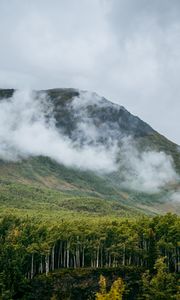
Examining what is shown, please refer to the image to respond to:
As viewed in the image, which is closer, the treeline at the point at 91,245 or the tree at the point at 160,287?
the tree at the point at 160,287

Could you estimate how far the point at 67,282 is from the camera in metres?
137

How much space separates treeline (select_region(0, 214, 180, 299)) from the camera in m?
144

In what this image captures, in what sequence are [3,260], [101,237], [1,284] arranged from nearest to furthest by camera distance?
1. [1,284]
2. [3,260]
3. [101,237]

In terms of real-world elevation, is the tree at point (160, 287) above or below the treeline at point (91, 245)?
below

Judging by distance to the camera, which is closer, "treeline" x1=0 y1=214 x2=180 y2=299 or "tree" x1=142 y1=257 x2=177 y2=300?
"tree" x1=142 y1=257 x2=177 y2=300

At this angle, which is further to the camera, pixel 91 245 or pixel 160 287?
pixel 91 245

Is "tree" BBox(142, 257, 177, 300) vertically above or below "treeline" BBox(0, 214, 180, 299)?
below

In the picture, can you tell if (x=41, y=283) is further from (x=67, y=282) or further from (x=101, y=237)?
(x=101, y=237)

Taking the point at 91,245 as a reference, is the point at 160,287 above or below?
below

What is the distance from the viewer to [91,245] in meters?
152

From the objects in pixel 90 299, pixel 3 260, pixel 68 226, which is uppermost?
pixel 68 226

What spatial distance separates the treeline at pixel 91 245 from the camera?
473ft

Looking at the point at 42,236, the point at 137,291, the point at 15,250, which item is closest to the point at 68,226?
the point at 42,236

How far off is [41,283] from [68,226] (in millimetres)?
25801
